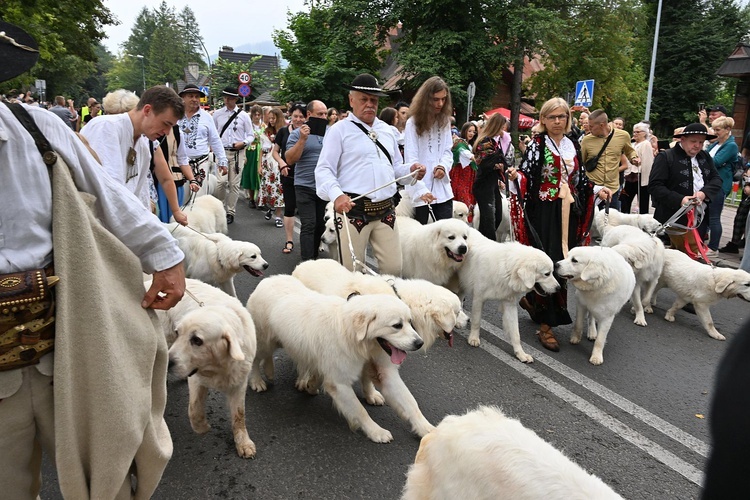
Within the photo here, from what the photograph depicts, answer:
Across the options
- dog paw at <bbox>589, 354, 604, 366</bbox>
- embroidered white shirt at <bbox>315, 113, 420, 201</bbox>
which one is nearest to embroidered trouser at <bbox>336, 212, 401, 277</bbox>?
embroidered white shirt at <bbox>315, 113, 420, 201</bbox>

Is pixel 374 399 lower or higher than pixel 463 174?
lower

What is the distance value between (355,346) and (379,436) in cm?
62

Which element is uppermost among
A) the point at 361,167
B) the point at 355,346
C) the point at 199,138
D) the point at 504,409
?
the point at 199,138

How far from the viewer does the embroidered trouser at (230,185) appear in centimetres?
983

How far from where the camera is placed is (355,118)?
4664 millimetres

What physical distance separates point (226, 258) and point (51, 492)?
2.96 meters

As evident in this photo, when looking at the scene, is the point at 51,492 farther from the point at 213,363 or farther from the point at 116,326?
the point at 116,326

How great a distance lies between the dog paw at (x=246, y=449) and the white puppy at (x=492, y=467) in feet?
4.23

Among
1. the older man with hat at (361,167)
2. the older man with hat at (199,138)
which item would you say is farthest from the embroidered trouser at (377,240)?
the older man with hat at (199,138)

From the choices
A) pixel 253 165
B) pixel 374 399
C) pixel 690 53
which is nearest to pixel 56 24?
pixel 253 165

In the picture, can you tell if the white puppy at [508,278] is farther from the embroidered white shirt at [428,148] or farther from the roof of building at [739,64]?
the roof of building at [739,64]

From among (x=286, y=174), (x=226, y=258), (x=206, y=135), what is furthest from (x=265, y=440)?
(x=206, y=135)

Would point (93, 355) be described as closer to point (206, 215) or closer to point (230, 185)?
point (206, 215)

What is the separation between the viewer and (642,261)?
19.1 feet
